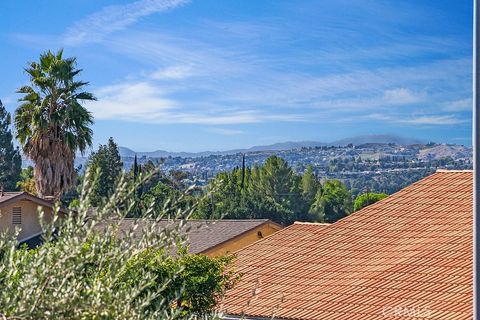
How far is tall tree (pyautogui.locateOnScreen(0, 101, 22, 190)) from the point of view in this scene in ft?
278

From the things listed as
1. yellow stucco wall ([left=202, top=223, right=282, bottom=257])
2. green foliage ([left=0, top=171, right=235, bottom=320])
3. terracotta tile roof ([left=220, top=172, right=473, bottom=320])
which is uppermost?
green foliage ([left=0, top=171, right=235, bottom=320])

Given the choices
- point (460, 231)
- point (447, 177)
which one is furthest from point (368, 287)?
point (447, 177)

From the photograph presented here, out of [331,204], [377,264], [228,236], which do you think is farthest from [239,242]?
[331,204]

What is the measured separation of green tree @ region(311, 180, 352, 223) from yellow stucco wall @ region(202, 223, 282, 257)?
44.6 meters

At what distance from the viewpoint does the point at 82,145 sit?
111 ft

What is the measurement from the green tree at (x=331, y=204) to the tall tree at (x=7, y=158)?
95.9 feet

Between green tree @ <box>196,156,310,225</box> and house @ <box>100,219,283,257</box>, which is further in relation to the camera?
green tree @ <box>196,156,310,225</box>

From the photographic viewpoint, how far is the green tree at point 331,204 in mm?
76750

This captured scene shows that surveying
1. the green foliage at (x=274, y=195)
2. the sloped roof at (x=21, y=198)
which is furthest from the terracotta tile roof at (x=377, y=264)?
the green foliage at (x=274, y=195)

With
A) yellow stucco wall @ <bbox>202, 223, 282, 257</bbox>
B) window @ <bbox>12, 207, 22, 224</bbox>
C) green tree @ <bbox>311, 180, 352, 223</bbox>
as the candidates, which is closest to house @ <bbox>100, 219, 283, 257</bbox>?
yellow stucco wall @ <bbox>202, 223, 282, 257</bbox>

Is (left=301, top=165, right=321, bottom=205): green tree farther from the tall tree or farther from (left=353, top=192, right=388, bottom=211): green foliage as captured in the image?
the tall tree

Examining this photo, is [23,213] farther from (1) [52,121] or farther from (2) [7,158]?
(2) [7,158]

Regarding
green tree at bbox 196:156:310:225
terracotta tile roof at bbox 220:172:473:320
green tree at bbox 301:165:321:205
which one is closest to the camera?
terracotta tile roof at bbox 220:172:473:320

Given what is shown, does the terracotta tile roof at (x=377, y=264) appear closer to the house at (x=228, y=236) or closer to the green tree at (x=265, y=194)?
the house at (x=228, y=236)
